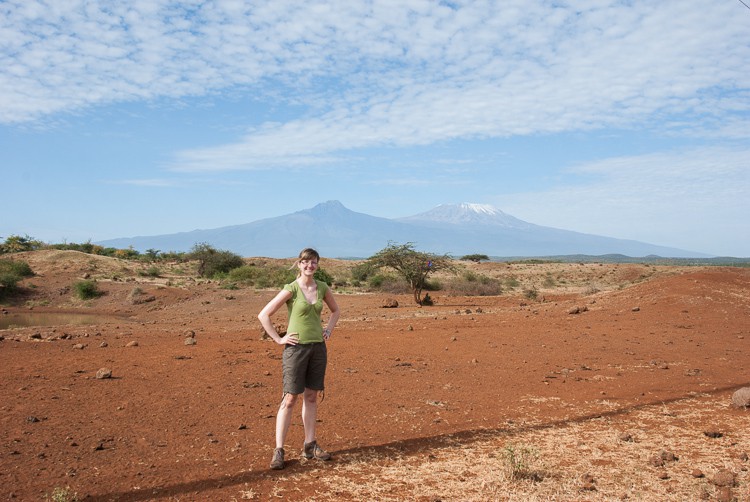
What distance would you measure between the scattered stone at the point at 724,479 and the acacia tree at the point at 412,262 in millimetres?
20725

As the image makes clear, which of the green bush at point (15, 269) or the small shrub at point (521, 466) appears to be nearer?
the small shrub at point (521, 466)

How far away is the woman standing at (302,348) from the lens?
5.27 m

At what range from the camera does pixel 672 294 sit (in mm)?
17562

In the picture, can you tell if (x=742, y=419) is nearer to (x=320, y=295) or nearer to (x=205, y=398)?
(x=320, y=295)

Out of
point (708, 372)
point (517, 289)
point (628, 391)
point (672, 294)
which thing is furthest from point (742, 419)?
point (517, 289)

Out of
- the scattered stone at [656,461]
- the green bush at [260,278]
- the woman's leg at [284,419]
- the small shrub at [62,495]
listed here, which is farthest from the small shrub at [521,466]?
the green bush at [260,278]

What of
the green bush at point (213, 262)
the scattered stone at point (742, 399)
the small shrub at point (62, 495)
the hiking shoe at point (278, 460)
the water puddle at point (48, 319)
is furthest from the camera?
the green bush at point (213, 262)

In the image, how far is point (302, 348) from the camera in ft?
17.4

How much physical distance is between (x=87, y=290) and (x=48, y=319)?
22.0ft

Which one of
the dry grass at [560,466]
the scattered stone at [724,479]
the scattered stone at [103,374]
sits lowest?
the dry grass at [560,466]

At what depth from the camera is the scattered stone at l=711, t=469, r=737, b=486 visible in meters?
4.77

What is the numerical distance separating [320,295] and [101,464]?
2655 mm

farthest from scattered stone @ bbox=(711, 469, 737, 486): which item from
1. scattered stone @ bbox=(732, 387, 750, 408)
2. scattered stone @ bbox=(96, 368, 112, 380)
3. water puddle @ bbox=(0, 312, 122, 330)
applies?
water puddle @ bbox=(0, 312, 122, 330)

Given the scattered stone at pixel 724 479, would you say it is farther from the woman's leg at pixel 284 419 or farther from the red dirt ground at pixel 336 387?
the woman's leg at pixel 284 419
